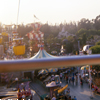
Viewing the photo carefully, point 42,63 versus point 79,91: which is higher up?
point 42,63

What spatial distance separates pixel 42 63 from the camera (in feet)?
0.87

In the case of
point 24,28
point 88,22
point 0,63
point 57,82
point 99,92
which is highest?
point 88,22

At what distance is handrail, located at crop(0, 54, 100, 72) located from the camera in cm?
25

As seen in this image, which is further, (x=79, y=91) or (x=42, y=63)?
(x=79, y=91)

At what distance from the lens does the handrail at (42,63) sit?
0.83 ft

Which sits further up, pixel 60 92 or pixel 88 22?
pixel 88 22

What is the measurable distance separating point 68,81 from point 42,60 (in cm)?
354

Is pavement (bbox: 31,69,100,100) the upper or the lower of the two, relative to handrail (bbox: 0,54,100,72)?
lower

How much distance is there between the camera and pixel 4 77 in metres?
3.92

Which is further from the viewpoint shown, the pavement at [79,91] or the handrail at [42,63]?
the pavement at [79,91]

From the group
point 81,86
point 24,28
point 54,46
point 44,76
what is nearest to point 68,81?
point 81,86

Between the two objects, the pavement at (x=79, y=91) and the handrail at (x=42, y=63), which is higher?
the handrail at (x=42, y=63)

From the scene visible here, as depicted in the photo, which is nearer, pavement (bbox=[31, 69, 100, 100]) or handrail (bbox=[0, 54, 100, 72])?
handrail (bbox=[0, 54, 100, 72])

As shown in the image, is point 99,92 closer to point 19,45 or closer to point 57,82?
point 57,82
